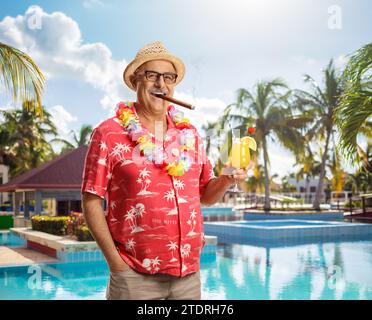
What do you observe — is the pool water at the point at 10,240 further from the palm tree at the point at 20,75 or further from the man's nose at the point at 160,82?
the man's nose at the point at 160,82

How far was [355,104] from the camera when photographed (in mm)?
Result: 8391

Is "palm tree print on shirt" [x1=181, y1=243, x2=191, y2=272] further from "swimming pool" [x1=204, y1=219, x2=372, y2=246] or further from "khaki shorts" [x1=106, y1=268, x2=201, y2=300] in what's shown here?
"swimming pool" [x1=204, y1=219, x2=372, y2=246]

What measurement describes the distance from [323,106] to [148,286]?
Answer: 2394 cm

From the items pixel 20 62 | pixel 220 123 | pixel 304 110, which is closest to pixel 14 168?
pixel 220 123

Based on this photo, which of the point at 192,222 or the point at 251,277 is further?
the point at 251,277

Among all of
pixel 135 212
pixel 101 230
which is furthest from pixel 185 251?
pixel 101 230

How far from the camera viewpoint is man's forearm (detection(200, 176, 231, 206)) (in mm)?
2380

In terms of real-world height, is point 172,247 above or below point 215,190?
below

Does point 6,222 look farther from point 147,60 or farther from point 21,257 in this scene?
point 147,60

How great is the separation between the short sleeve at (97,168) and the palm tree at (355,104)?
677 cm

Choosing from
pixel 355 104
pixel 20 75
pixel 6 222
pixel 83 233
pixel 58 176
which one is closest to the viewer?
pixel 20 75

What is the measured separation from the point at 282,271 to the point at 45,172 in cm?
1174

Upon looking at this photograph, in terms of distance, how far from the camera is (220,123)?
26.4 metres

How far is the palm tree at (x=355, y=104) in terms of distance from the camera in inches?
318
